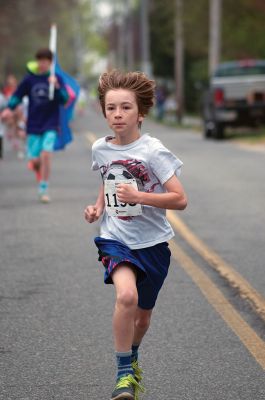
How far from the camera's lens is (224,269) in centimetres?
852

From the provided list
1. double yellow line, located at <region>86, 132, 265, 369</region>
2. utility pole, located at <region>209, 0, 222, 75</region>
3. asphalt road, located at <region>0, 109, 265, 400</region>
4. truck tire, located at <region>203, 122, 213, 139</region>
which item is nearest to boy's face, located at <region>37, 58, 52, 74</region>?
asphalt road, located at <region>0, 109, 265, 400</region>

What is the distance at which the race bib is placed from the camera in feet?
15.7

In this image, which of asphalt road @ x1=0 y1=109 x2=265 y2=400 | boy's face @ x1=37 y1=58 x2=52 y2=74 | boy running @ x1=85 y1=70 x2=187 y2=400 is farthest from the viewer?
boy's face @ x1=37 y1=58 x2=52 y2=74

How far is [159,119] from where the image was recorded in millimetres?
48875

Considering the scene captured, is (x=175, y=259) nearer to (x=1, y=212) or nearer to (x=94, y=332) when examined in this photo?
(x=94, y=332)

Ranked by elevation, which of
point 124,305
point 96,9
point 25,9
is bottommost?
point 96,9

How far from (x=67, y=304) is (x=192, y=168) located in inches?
473

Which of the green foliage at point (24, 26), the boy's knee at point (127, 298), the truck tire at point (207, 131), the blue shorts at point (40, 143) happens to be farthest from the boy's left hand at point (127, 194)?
the green foliage at point (24, 26)

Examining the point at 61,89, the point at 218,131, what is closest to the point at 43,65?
the point at 61,89

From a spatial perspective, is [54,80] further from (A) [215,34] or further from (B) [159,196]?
(A) [215,34]

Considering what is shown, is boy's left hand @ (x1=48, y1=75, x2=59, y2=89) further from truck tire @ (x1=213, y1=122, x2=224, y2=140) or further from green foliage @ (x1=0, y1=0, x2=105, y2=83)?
green foliage @ (x1=0, y1=0, x2=105, y2=83)

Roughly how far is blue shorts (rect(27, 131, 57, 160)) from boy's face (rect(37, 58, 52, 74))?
2.57 ft

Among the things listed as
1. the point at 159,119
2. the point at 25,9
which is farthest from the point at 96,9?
the point at 159,119

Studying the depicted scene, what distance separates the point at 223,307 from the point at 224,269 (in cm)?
148
